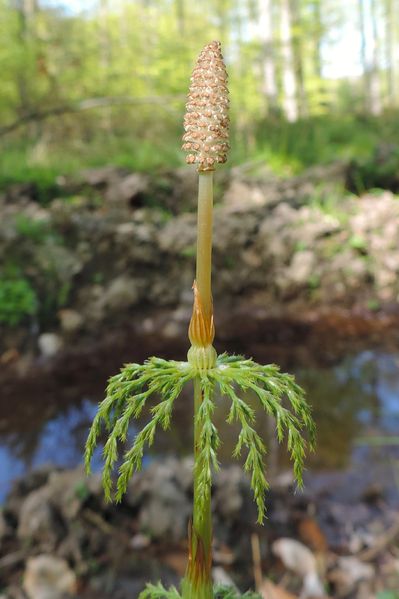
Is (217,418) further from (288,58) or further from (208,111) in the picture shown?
(288,58)

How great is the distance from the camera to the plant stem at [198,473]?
423 mm

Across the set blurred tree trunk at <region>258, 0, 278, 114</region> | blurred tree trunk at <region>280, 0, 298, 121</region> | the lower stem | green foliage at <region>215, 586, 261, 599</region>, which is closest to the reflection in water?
green foliage at <region>215, 586, 261, 599</region>

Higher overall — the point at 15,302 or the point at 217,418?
the point at 15,302

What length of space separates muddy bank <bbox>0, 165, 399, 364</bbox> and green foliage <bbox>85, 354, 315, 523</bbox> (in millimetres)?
3975

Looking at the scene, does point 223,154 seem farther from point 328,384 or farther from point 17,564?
point 328,384

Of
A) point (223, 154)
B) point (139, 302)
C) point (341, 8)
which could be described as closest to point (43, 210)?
point (139, 302)

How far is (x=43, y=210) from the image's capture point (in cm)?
509

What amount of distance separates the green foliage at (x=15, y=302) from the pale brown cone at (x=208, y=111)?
4.07 meters

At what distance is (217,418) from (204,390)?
285cm

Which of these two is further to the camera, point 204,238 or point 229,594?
point 229,594

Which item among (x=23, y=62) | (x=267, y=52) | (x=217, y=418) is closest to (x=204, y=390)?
(x=217, y=418)

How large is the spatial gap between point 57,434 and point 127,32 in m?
22.4

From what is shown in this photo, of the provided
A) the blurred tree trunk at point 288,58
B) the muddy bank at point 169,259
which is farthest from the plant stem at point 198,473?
the blurred tree trunk at point 288,58

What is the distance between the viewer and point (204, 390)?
17.3 inches
